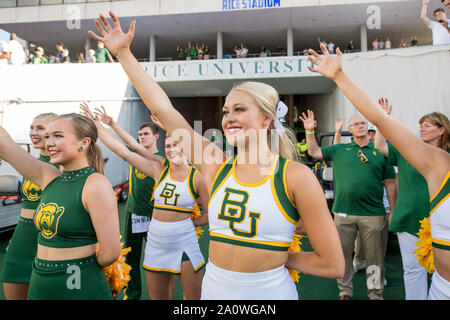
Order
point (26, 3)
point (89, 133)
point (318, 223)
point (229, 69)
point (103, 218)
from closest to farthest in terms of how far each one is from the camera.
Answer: point (318, 223)
point (103, 218)
point (89, 133)
point (229, 69)
point (26, 3)

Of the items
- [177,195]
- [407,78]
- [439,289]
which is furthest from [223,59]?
[439,289]

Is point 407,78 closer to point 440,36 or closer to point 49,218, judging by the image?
point 440,36

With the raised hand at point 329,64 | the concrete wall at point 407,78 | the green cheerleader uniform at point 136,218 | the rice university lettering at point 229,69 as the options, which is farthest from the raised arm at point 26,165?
the rice university lettering at point 229,69

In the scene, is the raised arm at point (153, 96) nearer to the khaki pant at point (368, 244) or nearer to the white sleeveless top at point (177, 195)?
the white sleeveless top at point (177, 195)

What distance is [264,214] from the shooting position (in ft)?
4.27

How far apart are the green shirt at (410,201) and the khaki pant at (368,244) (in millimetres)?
402

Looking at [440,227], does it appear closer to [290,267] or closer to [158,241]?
[290,267]

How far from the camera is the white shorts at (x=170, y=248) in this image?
8.32ft

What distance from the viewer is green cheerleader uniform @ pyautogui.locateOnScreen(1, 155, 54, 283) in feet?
7.19

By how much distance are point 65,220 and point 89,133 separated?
23.3 inches

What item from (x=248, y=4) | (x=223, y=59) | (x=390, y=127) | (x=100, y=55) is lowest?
(x=390, y=127)

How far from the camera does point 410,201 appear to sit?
2705 millimetres

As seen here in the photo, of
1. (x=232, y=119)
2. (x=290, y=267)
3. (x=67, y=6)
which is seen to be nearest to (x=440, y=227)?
(x=290, y=267)

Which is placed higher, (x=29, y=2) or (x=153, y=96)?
(x=29, y=2)
